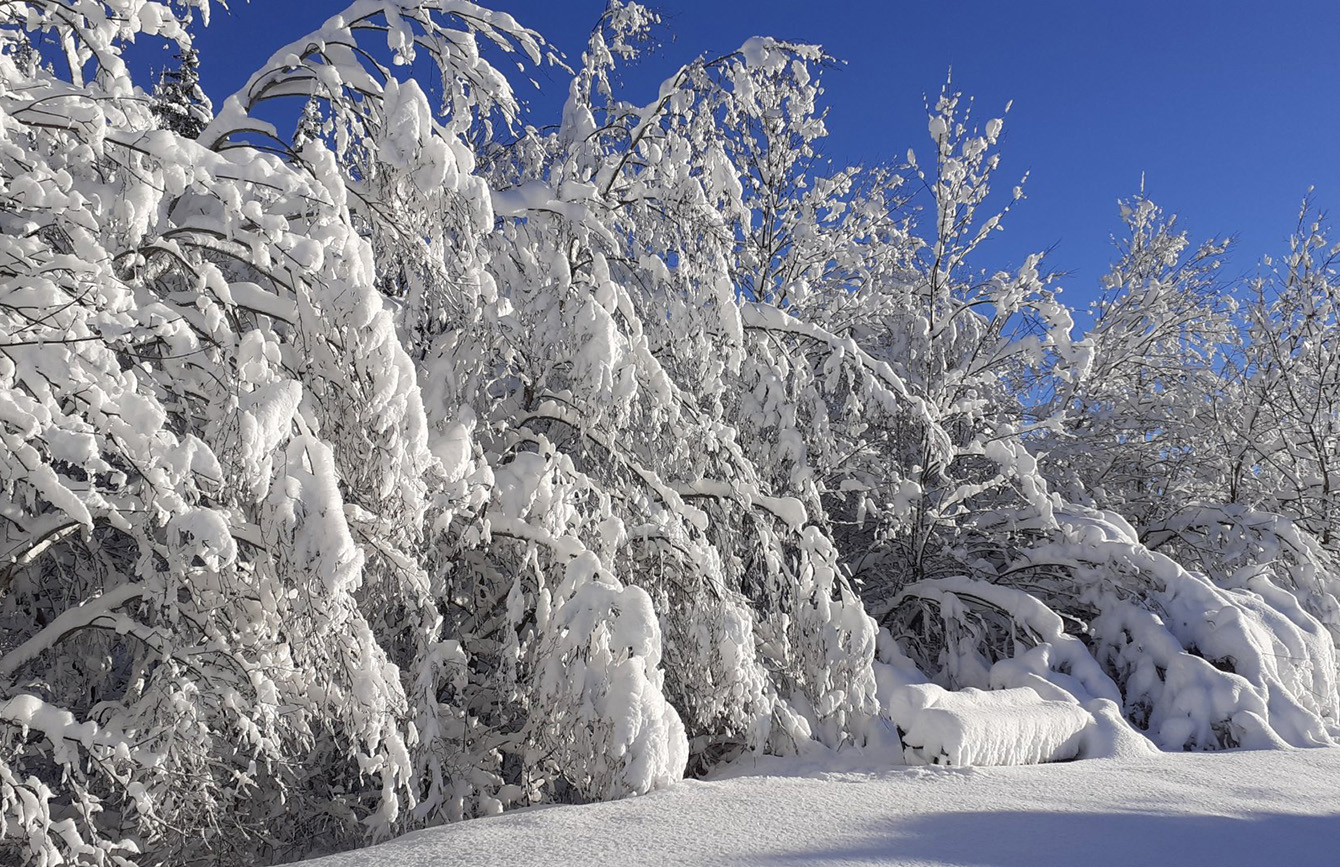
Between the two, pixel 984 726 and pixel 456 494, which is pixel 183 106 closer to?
pixel 456 494

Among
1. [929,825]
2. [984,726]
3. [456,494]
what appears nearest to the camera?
[929,825]

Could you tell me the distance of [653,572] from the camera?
185 inches

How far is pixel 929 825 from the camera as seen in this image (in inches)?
120

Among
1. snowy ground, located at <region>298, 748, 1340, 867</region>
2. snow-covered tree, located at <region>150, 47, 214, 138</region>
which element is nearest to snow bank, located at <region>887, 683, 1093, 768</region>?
snowy ground, located at <region>298, 748, 1340, 867</region>

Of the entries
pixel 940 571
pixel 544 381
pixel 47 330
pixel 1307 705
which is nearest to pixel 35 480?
pixel 47 330

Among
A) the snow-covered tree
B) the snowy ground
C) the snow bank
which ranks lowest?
the snowy ground

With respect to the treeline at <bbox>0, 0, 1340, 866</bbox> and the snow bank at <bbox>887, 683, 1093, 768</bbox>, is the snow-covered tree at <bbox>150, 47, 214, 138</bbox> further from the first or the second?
the snow bank at <bbox>887, 683, 1093, 768</bbox>

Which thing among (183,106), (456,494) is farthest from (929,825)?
(183,106)

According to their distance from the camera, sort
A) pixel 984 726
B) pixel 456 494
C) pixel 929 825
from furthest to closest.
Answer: pixel 984 726 < pixel 456 494 < pixel 929 825

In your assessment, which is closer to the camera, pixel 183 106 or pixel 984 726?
pixel 183 106

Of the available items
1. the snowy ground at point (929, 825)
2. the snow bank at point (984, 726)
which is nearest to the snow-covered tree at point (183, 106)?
the snowy ground at point (929, 825)

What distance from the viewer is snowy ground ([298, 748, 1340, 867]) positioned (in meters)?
2.70

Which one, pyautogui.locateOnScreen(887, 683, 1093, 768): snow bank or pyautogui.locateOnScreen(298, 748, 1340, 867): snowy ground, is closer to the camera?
pyautogui.locateOnScreen(298, 748, 1340, 867): snowy ground

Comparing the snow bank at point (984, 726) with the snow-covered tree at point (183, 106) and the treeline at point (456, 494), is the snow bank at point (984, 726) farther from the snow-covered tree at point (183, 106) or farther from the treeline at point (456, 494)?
the snow-covered tree at point (183, 106)
